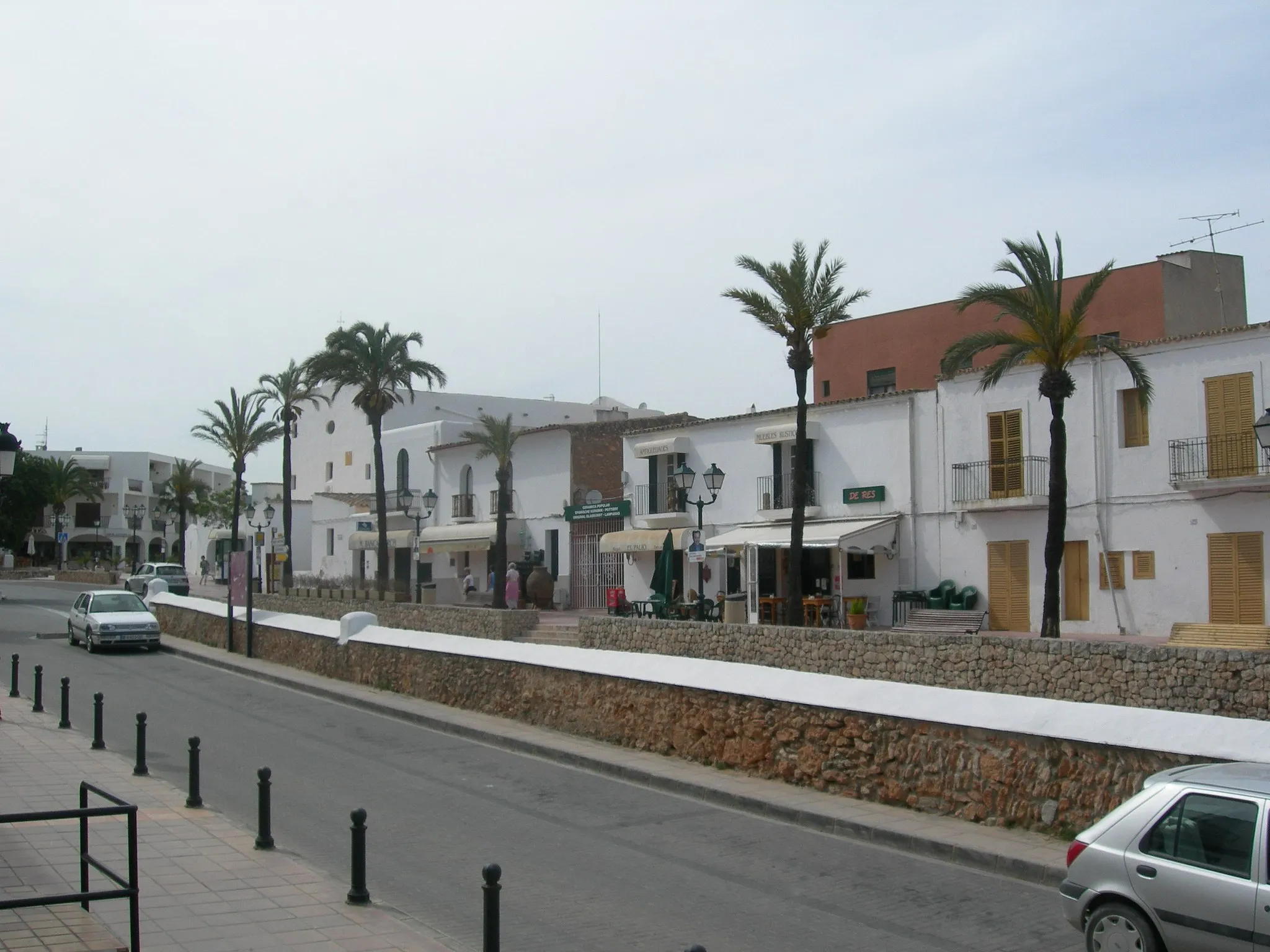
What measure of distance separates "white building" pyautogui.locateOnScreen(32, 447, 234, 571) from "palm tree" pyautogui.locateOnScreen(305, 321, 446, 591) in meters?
59.5

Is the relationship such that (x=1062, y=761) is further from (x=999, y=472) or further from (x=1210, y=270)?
(x=1210, y=270)

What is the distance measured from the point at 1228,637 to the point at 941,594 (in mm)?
10133

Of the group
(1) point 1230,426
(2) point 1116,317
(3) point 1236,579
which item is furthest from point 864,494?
(2) point 1116,317

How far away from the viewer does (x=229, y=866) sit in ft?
31.7

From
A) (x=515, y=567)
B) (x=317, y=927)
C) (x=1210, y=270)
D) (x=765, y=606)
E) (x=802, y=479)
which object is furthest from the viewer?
(x=515, y=567)

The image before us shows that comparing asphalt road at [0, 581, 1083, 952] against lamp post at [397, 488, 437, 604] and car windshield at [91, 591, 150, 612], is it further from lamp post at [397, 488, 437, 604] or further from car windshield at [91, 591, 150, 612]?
lamp post at [397, 488, 437, 604]

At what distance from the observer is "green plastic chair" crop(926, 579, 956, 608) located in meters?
28.6

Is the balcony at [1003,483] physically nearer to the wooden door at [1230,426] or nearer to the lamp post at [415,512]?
the wooden door at [1230,426]

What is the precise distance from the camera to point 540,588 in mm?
41031

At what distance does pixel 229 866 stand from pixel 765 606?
72.8ft

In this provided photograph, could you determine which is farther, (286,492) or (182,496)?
(182,496)

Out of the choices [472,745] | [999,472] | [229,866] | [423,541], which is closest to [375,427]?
[423,541]

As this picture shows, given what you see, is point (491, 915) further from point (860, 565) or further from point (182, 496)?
point (182, 496)

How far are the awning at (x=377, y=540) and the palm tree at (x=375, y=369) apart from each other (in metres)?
3.79
